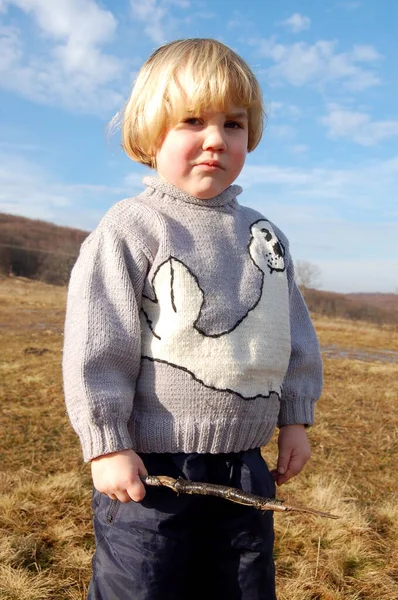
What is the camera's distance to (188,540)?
4.23ft

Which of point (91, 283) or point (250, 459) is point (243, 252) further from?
point (250, 459)

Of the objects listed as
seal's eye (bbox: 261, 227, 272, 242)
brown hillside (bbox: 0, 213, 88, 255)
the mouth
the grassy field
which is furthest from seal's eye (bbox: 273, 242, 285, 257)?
brown hillside (bbox: 0, 213, 88, 255)

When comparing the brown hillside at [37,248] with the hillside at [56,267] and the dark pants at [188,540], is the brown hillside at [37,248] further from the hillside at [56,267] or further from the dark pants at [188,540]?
the dark pants at [188,540]

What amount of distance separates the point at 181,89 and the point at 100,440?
87 centimetres

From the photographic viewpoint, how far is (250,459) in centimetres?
136

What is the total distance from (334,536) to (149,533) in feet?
4.51

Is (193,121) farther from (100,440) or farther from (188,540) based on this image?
(188,540)

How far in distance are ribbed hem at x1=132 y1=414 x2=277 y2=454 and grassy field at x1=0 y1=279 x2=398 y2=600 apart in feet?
3.13

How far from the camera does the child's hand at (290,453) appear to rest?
1523 mm

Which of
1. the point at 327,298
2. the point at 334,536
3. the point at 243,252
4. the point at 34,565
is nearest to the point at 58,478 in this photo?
the point at 34,565

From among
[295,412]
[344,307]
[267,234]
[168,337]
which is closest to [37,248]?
[344,307]

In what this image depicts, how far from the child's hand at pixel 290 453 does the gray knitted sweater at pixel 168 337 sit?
0.44 ft

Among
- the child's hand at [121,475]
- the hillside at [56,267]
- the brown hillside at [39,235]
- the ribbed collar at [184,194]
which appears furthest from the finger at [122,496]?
the brown hillside at [39,235]

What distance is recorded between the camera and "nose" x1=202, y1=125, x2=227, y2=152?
1.36 meters
